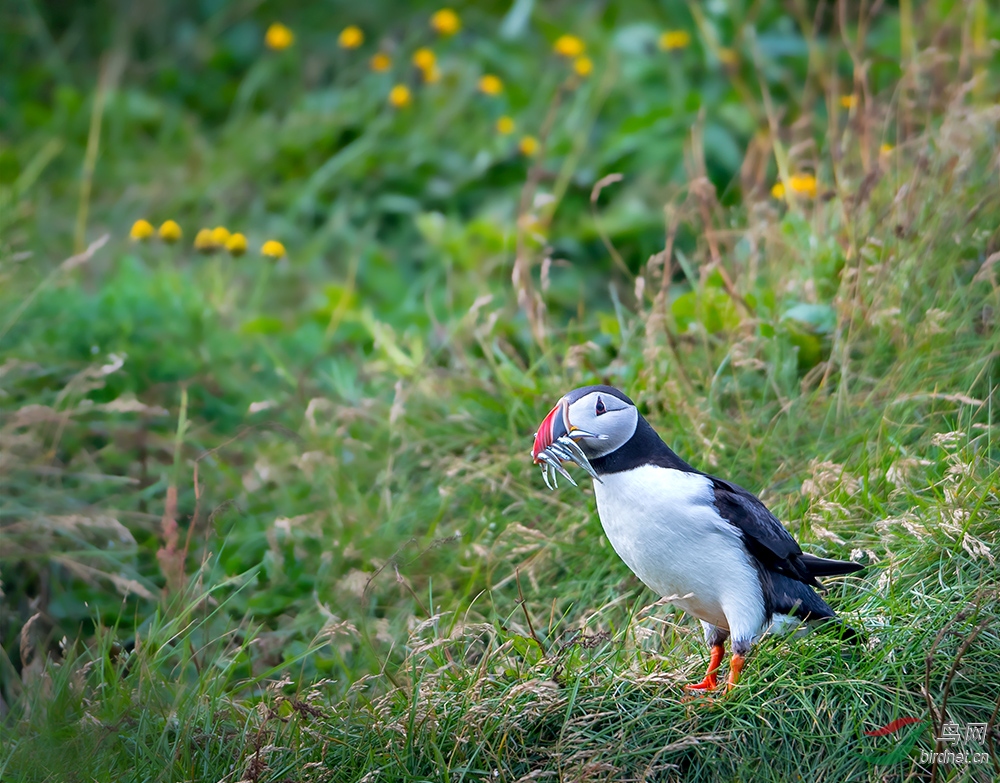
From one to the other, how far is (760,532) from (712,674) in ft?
1.08

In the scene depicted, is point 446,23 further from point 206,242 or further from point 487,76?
point 206,242

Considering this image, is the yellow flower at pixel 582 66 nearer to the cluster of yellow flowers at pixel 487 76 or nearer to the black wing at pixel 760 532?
the cluster of yellow flowers at pixel 487 76

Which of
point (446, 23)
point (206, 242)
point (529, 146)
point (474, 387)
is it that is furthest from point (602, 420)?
point (446, 23)

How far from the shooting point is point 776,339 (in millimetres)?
3463

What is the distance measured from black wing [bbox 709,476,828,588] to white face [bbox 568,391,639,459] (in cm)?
24

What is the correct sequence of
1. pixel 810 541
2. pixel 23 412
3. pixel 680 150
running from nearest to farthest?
1. pixel 810 541
2. pixel 23 412
3. pixel 680 150

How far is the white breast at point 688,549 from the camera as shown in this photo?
7.66 feet

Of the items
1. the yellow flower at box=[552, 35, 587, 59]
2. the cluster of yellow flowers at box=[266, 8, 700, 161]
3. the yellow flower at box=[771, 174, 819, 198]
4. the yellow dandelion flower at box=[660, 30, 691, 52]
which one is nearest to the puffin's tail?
the yellow flower at box=[771, 174, 819, 198]

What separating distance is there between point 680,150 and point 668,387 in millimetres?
2228

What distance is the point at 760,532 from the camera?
2395mm

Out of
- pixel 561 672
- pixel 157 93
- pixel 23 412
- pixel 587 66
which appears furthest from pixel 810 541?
pixel 157 93

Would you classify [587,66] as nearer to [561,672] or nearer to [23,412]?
[23,412]

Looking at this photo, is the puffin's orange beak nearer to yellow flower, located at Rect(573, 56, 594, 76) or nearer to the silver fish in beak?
the silver fish in beak

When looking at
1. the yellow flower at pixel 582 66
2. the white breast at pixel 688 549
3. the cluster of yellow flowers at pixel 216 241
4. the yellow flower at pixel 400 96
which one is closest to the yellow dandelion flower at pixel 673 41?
the yellow flower at pixel 582 66
